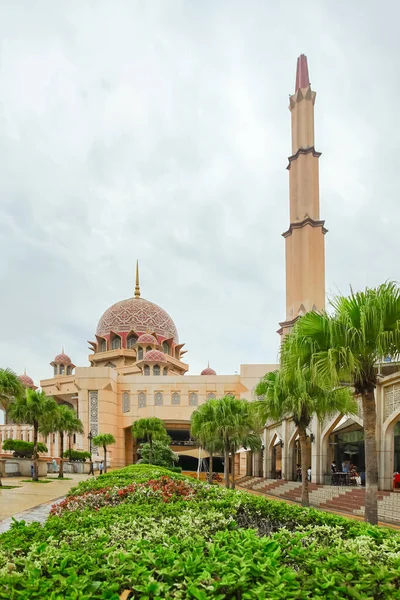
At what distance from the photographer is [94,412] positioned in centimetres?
5278

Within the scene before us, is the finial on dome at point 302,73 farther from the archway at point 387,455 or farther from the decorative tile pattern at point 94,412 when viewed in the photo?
the archway at point 387,455

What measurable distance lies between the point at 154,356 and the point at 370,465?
52.5 metres

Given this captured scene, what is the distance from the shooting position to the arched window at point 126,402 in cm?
5500

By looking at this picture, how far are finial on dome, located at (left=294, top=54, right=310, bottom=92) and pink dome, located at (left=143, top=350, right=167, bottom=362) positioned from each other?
3329 centimetres

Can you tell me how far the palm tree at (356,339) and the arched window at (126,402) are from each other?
152ft

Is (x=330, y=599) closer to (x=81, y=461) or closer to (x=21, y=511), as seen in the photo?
(x=21, y=511)

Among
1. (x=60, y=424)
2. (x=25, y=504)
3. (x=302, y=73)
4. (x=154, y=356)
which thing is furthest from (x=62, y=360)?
(x=25, y=504)

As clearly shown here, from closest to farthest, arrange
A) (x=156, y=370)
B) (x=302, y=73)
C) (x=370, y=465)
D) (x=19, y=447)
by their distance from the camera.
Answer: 1. (x=370, y=465)
2. (x=19, y=447)
3. (x=302, y=73)
4. (x=156, y=370)

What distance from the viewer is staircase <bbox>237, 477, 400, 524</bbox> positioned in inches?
632

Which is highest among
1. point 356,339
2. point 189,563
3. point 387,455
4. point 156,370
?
point 356,339

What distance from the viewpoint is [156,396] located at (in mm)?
54469

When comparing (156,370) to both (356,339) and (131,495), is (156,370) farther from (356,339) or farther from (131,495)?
(356,339)

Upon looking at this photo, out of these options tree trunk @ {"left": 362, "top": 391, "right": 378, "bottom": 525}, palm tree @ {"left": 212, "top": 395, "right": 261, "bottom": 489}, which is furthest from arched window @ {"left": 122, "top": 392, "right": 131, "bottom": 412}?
tree trunk @ {"left": 362, "top": 391, "right": 378, "bottom": 525}

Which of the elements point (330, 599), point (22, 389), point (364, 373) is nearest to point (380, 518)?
point (364, 373)
